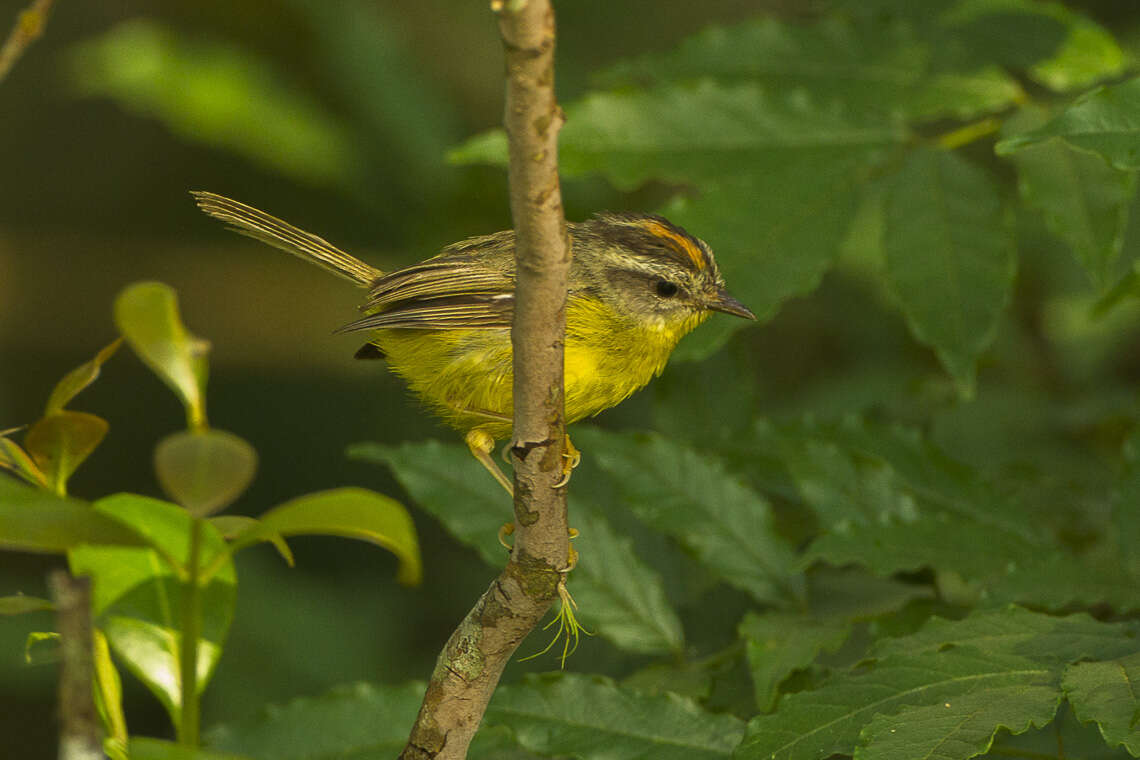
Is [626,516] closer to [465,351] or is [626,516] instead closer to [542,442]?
[465,351]

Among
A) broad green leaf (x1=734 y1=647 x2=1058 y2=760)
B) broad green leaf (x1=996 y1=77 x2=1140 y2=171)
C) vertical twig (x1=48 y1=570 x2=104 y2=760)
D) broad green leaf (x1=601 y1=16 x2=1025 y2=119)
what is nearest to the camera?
vertical twig (x1=48 y1=570 x2=104 y2=760)

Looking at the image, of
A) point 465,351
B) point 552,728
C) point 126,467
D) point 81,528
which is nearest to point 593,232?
point 465,351

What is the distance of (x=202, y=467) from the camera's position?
3.82ft

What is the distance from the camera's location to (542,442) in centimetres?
170

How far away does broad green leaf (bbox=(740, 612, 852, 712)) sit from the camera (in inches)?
83.1

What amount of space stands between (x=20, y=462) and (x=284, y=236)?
1.35 meters

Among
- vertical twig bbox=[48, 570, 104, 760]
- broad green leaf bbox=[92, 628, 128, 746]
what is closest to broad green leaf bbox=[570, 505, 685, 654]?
broad green leaf bbox=[92, 628, 128, 746]

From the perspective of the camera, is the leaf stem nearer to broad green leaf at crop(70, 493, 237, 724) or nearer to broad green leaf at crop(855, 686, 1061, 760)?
broad green leaf at crop(70, 493, 237, 724)

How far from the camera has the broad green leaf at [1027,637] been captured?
5.97ft

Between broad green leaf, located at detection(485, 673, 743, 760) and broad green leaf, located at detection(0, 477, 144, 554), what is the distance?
1055 millimetres

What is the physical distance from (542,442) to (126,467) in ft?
18.2

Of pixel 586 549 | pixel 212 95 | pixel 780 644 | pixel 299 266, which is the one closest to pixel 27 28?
pixel 586 549

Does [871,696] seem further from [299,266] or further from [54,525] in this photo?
[299,266]

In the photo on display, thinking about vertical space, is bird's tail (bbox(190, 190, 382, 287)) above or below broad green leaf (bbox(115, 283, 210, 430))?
above
